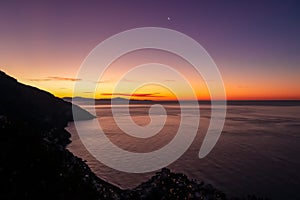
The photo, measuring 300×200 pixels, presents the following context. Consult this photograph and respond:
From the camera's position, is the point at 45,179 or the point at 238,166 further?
the point at 238,166

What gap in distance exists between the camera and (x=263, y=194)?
102ft

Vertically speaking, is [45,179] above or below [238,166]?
above

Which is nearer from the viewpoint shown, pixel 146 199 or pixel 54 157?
pixel 54 157

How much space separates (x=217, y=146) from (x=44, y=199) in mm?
50598

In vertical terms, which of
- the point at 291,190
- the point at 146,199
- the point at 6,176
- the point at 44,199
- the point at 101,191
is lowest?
the point at 291,190

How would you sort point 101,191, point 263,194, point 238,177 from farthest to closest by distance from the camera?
point 238,177, point 263,194, point 101,191

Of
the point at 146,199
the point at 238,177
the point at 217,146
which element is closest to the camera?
the point at 146,199

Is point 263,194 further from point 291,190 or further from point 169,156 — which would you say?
point 169,156

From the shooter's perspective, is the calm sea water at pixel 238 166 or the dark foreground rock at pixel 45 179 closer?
the dark foreground rock at pixel 45 179

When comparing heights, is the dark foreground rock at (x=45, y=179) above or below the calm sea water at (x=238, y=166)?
above

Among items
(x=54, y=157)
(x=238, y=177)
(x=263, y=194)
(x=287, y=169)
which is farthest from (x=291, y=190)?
(x=54, y=157)

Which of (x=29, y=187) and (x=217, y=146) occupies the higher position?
(x=29, y=187)

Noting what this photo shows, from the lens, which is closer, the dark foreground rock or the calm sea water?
the dark foreground rock

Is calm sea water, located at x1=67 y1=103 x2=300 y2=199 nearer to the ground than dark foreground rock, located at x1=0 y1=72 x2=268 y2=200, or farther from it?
nearer to the ground
